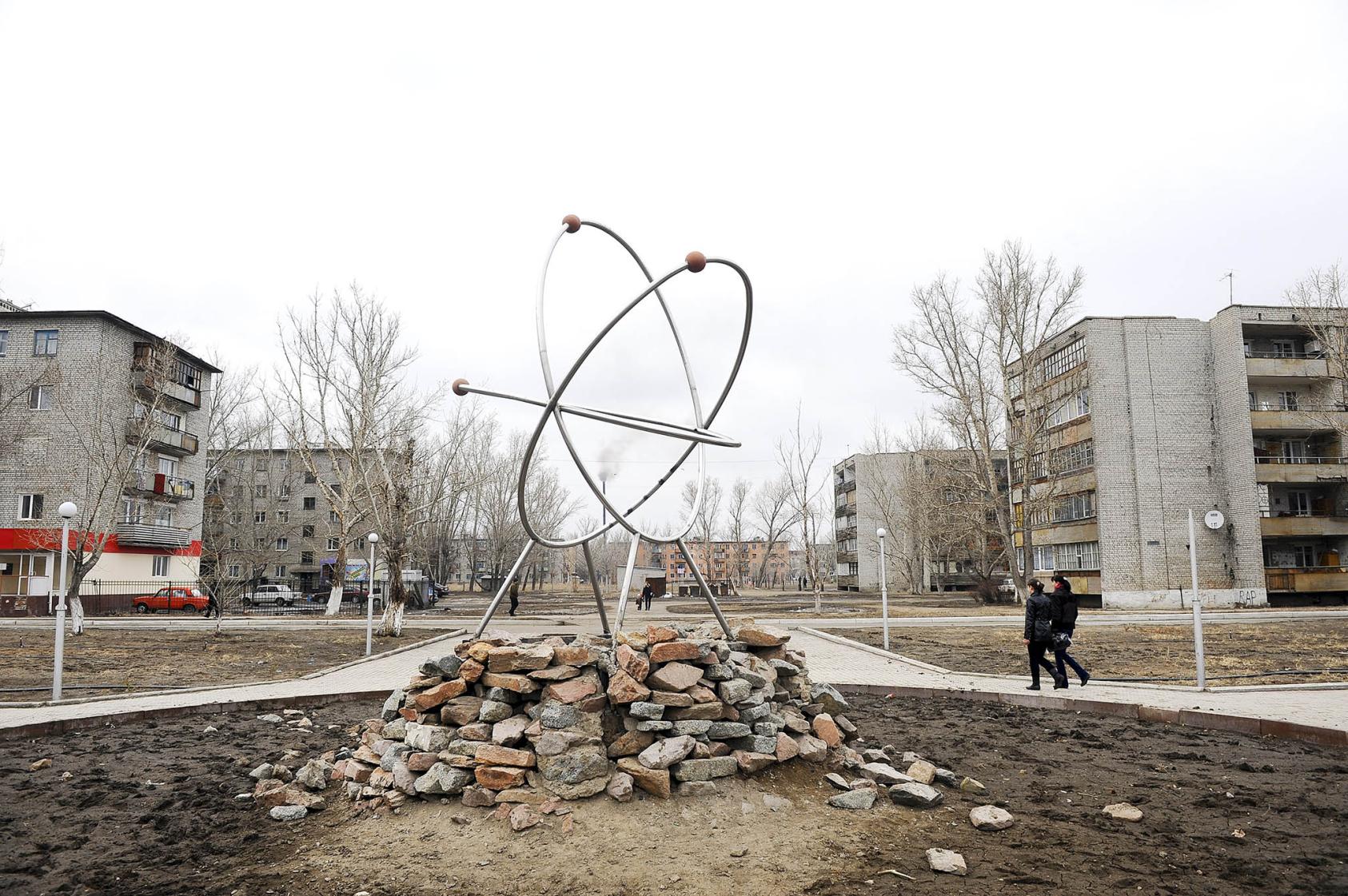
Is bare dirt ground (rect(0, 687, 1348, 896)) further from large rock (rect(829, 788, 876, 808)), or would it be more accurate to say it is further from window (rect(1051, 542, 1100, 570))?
window (rect(1051, 542, 1100, 570))

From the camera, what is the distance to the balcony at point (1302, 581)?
131 feet

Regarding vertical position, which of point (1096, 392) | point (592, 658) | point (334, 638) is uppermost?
point (1096, 392)

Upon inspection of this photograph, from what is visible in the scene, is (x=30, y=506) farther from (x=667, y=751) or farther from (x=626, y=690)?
(x=667, y=751)

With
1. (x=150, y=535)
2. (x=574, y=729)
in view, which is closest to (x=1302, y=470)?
(x=574, y=729)

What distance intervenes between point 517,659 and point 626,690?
103cm

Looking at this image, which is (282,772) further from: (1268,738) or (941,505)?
(941,505)

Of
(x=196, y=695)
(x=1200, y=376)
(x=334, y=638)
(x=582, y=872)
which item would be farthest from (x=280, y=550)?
Result: (x=582, y=872)

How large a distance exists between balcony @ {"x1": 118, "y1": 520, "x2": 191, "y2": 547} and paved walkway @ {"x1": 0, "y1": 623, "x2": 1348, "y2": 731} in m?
33.0

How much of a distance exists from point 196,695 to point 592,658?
A: 8725 mm

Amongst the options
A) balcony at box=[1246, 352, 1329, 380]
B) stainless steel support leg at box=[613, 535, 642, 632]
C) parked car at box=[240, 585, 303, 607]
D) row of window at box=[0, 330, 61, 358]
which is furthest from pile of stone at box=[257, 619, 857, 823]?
balcony at box=[1246, 352, 1329, 380]

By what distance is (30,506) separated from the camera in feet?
128

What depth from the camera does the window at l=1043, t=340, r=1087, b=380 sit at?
1672 inches

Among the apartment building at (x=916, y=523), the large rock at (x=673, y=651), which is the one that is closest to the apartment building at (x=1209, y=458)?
the apartment building at (x=916, y=523)

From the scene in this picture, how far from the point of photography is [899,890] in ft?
16.9
